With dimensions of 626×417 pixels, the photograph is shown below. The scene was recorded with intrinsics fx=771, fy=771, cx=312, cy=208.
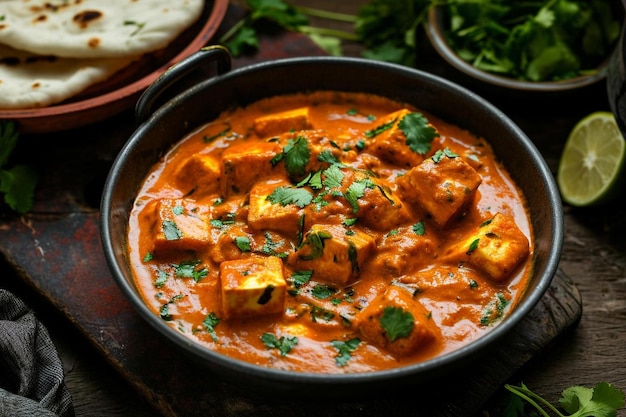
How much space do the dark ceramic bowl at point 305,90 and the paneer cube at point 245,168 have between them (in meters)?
0.52

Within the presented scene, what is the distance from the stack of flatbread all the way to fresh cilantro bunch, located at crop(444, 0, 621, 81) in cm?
202

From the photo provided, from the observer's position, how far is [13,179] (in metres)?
4.77

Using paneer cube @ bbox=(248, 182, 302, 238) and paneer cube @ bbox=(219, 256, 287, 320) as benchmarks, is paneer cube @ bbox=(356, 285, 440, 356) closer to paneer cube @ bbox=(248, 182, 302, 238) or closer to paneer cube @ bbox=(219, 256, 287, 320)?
paneer cube @ bbox=(219, 256, 287, 320)

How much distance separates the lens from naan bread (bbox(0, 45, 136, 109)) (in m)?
4.88

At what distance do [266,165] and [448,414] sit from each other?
64.3 inches

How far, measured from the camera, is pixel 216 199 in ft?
14.1

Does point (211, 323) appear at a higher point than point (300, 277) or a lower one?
lower

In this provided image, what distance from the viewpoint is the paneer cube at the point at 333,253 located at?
12.2 feet

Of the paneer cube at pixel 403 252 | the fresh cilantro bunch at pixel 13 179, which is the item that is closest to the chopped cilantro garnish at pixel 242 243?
the paneer cube at pixel 403 252

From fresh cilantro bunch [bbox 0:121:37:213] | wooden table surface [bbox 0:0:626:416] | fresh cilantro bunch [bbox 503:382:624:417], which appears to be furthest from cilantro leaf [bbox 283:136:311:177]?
fresh cilantro bunch [bbox 0:121:37:213]

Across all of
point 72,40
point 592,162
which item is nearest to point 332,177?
point 592,162

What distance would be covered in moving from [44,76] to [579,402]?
152 inches

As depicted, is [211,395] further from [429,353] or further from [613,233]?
[613,233]

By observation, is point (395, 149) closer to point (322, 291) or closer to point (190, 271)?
point (322, 291)
